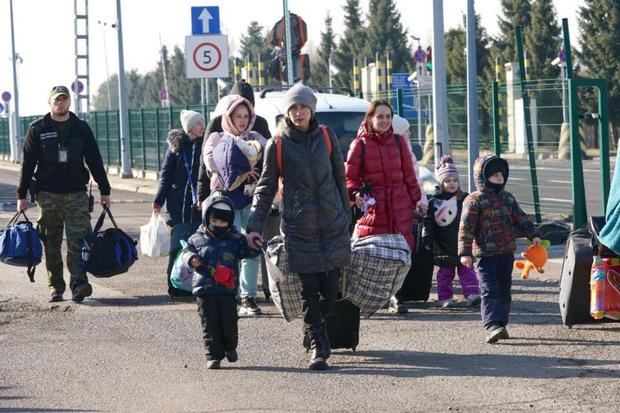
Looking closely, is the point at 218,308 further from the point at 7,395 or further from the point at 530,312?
the point at 530,312

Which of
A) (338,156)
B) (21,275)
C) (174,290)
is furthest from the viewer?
(21,275)

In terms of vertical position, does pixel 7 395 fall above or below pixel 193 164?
below

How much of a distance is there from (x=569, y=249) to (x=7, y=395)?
418cm

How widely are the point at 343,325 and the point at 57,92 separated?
13.7 ft

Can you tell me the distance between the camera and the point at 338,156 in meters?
8.80

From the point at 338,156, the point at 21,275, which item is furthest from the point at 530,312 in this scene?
the point at 21,275

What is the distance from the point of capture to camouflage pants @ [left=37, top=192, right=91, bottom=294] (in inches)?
476

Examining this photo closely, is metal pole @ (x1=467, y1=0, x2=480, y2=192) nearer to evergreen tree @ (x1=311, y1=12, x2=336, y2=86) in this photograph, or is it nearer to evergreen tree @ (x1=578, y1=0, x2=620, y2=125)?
evergreen tree @ (x1=578, y1=0, x2=620, y2=125)

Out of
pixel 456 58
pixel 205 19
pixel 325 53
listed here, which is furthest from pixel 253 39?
pixel 205 19

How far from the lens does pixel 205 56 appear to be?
23594 millimetres

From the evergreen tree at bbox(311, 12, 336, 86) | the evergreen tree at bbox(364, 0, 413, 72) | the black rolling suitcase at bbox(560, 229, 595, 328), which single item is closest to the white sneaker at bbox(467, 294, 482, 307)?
the black rolling suitcase at bbox(560, 229, 595, 328)

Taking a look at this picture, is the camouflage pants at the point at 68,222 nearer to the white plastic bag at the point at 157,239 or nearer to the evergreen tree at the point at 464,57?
the white plastic bag at the point at 157,239

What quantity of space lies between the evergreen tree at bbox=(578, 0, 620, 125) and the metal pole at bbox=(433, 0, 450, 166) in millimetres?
38050

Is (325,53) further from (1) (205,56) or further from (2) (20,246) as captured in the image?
(2) (20,246)
